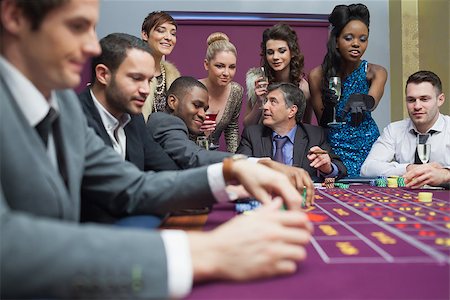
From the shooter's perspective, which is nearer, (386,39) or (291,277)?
(291,277)

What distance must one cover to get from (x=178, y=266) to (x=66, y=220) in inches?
14.5


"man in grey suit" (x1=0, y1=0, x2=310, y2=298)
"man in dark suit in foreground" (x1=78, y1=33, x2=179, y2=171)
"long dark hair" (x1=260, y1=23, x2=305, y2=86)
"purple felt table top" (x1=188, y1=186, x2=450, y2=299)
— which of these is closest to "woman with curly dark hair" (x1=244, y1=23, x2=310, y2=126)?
"long dark hair" (x1=260, y1=23, x2=305, y2=86)

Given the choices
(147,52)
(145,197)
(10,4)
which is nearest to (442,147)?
(147,52)

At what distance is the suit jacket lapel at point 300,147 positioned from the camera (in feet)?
11.1

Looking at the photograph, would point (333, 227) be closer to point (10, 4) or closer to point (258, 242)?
point (258, 242)

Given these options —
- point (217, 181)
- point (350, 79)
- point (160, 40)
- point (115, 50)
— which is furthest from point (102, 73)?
point (350, 79)

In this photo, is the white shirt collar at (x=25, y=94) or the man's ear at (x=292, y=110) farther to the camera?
the man's ear at (x=292, y=110)

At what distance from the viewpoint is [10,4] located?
36.7 inches

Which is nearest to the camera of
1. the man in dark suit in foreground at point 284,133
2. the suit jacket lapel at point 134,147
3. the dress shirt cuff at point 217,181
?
the dress shirt cuff at point 217,181

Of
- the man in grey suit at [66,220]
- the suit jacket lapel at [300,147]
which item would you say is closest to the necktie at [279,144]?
the suit jacket lapel at [300,147]

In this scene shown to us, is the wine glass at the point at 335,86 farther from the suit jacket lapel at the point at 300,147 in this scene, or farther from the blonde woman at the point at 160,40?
the blonde woman at the point at 160,40

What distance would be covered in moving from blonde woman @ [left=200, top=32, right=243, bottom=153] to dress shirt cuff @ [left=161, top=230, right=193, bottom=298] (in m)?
2.74

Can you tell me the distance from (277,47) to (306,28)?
2620 mm

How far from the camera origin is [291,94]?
3.71 m
